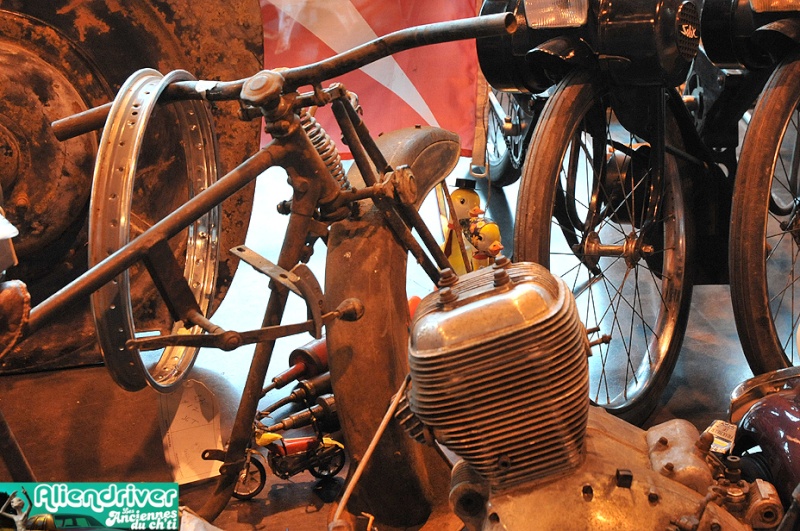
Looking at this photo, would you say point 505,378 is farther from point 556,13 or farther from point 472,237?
point 472,237

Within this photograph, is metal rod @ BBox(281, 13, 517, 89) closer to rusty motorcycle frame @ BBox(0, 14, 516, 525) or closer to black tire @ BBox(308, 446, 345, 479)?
rusty motorcycle frame @ BBox(0, 14, 516, 525)

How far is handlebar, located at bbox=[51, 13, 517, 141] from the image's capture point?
177 cm

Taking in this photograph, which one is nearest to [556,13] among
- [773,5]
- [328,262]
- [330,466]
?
[773,5]

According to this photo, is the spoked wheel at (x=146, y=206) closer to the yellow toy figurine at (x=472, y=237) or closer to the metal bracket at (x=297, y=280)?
the metal bracket at (x=297, y=280)

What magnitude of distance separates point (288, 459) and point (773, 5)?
6.29 feet

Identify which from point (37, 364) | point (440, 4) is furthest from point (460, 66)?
point (37, 364)

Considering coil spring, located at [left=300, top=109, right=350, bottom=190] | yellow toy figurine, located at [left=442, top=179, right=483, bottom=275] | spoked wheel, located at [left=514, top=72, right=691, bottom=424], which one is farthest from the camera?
yellow toy figurine, located at [left=442, top=179, right=483, bottom=275]

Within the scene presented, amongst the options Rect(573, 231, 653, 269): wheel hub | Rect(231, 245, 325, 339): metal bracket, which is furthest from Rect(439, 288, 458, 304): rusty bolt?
Rect(573, 231, 653, 269): wheel hub

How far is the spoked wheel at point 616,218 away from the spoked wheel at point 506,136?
0.72 m

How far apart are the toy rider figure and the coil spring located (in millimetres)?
973

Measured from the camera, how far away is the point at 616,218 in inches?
113

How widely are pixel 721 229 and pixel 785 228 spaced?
0.23 meters

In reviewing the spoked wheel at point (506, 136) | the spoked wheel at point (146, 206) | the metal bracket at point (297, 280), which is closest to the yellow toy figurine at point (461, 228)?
the spoked wheel at point (506, 136)

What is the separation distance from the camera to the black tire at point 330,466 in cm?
249
